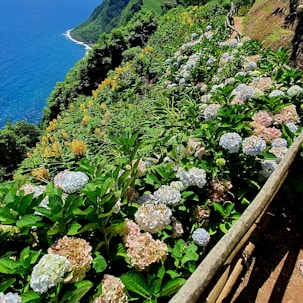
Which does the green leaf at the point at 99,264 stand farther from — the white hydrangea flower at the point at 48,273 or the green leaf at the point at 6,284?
the green leaf at the point at 6,284

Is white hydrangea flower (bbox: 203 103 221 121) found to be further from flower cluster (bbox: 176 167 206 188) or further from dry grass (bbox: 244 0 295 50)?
dry grass (bbox: 244 0 295 50)

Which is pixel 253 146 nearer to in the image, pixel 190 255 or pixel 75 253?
pixel 190 255

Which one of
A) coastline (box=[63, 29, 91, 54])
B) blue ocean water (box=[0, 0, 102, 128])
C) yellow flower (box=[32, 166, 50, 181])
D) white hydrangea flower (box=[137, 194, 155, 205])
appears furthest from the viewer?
coastline (box=[63, 29, 91, 54])

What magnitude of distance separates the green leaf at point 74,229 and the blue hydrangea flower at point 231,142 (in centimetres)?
113

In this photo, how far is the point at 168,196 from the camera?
1760mm

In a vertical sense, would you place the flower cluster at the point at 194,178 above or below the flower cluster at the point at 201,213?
above

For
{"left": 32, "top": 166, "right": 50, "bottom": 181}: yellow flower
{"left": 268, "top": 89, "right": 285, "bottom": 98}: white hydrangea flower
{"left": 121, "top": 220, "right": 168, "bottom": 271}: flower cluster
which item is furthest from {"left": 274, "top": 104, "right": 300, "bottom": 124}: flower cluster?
{"left": 32, "top": 166, "right": 50, "bottom": 181}: yellow flower

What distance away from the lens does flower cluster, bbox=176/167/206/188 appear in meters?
1.94

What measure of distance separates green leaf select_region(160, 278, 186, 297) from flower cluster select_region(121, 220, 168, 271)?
0.11 metres

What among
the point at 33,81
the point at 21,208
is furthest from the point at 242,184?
the point at 33,81

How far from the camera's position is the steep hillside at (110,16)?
8819cm

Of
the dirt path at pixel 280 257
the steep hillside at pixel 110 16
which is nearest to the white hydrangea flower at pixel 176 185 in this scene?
the dirt path at pixel 280 257

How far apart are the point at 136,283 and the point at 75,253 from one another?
0.96 ft

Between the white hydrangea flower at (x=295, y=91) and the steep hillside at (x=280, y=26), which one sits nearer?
the white hydrangea flower at (x=295, y=91)
